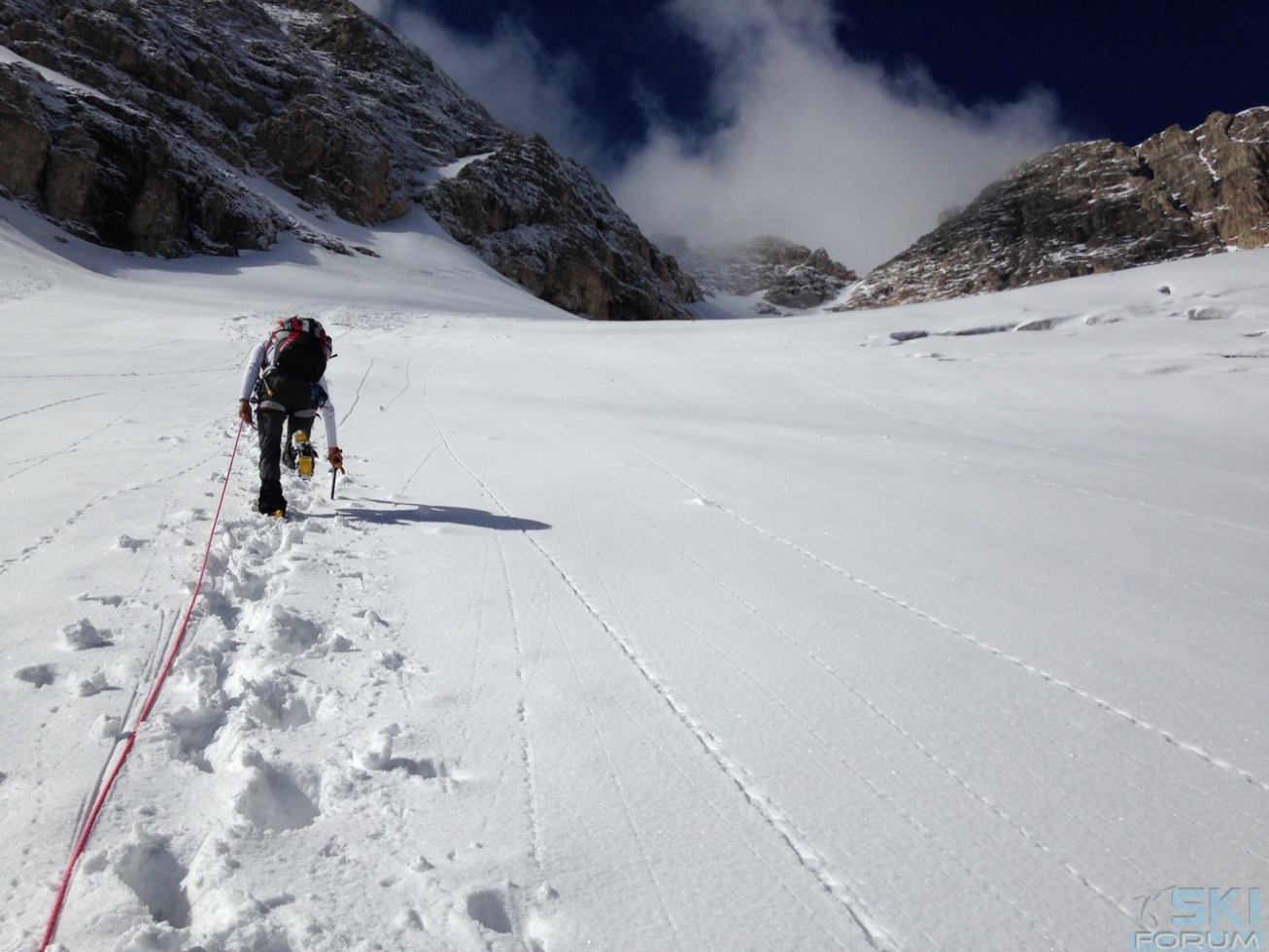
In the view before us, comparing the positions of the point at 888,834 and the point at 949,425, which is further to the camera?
the point at 949,425

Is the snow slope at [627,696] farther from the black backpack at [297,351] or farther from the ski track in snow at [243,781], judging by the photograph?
the black backpack at [297,351]

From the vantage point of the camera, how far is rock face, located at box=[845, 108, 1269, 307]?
149m

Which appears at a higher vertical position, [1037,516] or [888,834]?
[1037,516]

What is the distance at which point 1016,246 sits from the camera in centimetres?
17212

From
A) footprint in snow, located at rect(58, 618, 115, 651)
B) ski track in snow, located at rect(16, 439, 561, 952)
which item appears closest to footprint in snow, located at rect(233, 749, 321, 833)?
ski track in snow, located at rect(16, 439, 561, 952)

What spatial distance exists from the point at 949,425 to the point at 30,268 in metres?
34.6

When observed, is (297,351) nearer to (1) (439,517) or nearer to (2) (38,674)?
(1) (439,517)

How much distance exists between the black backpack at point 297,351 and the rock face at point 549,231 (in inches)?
2601

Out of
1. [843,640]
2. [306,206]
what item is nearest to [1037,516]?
[843,640]

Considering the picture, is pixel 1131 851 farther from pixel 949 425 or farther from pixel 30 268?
pixel 30 268

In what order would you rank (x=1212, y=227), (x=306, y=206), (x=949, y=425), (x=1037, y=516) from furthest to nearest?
(x=1212, y=227)
(x=306, y=206)
(x=949, y=425)
(x=1037, y=516)

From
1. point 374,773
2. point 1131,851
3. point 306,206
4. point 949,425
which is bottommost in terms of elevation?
point 374,773

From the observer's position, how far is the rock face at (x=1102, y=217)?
490 ft

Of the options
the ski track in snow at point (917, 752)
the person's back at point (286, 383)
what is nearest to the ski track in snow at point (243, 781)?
the ski track in snow at point (917, 752)
